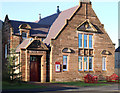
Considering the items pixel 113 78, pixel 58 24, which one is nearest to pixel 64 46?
pixel 58 24

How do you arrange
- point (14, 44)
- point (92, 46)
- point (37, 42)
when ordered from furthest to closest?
point (92, 46), point (14, 44), point (37, 42)

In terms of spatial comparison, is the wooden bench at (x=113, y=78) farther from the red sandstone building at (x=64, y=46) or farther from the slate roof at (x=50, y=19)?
the slate roof at (x=50, y=19)

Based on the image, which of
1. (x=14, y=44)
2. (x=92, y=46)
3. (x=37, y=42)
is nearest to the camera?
(x=37, y=42)

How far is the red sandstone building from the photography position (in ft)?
108

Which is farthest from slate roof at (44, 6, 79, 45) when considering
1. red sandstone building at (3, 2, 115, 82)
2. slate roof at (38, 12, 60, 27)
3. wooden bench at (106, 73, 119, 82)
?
wooden bench at (106, 73, 119, 82)

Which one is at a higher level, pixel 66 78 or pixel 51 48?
pixel 51 48

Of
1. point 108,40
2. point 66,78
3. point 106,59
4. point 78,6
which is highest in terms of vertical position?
point 78,6

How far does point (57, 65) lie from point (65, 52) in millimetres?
2233

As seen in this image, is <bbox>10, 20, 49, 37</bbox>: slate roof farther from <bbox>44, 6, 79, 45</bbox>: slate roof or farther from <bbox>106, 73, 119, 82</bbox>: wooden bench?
<bbox>106, 73, 119, 82</bbox>: wooden bench

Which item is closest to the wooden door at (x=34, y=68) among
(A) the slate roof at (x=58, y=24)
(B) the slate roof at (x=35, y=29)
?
(A) the slate roof at (x=58, y=24)

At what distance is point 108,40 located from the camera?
3903cm

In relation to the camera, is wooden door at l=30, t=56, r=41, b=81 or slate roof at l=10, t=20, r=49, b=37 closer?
wooden door at l=30, t=56, r=41, b=81

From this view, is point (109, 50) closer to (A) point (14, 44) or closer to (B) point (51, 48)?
(B) point (51, 48)

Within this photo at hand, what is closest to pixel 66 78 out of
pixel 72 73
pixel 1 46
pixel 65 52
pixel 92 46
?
pixel 72 73
